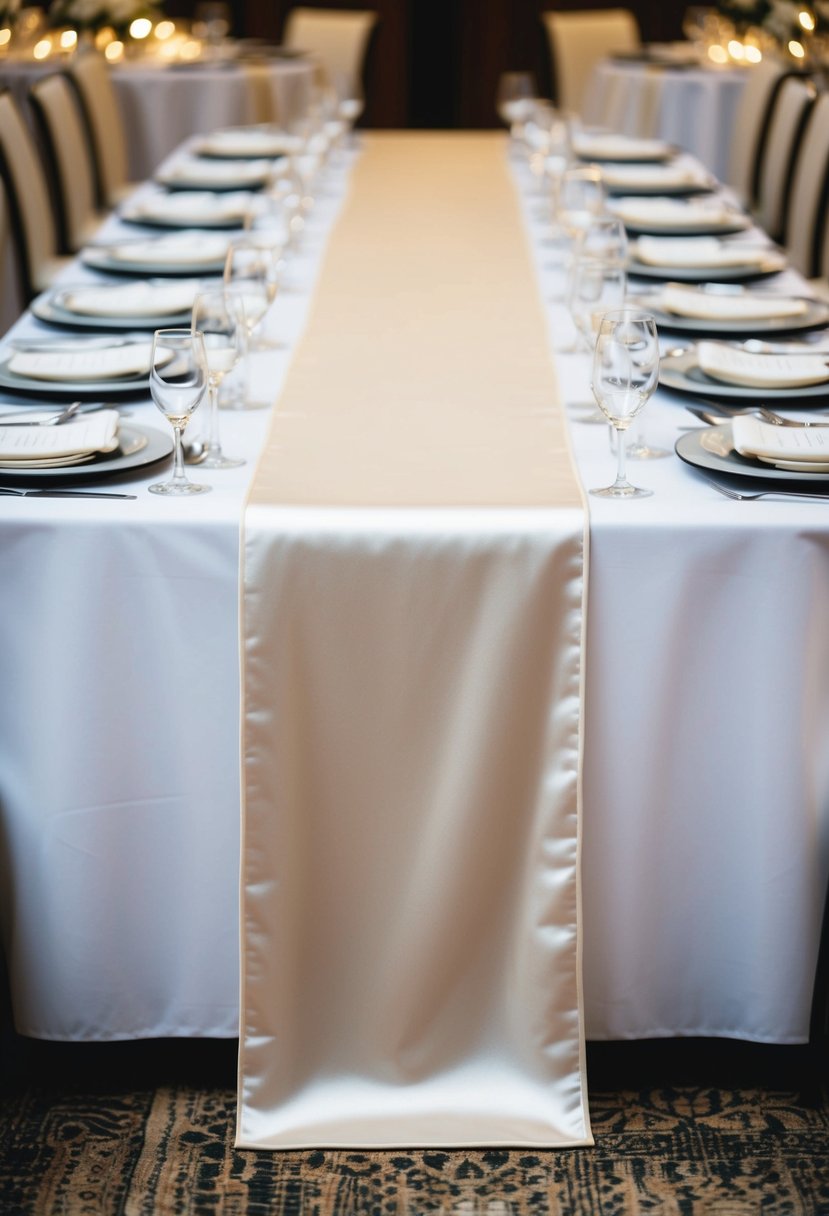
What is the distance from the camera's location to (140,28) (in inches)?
279

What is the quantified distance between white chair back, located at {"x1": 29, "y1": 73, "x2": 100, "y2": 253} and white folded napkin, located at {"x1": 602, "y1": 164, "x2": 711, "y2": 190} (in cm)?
170

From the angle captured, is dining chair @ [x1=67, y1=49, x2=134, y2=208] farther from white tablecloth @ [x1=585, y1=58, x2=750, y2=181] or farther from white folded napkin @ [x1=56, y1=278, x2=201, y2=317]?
white folded napkin @ [x1=56, y1=278, x2=201, y2=317]

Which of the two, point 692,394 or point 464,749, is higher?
A: point 692,394

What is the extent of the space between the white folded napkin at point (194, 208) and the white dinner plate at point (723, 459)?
1.67 m

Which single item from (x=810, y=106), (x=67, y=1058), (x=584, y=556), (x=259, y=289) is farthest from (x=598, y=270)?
(x=810, y=106)

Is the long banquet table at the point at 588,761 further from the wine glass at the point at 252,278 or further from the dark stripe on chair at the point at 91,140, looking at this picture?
the dark stripe on chair at the point at 91,140

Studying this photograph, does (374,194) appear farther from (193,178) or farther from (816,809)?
(816,809)

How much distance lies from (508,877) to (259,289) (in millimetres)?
936

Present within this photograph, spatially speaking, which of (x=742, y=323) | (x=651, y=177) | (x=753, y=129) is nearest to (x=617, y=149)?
(x=651, y=177)

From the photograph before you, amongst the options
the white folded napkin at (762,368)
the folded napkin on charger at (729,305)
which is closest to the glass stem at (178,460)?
the white folded napkin at (762,368)

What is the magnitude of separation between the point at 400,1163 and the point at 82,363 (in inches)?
47.1

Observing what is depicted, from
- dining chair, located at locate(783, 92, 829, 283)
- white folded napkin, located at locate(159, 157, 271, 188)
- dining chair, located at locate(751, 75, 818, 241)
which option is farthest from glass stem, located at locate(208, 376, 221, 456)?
dining chair, located at locate(751, 75, 818, 241)

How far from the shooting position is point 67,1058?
6.40 ft

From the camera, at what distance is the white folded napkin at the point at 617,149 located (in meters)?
4.33
